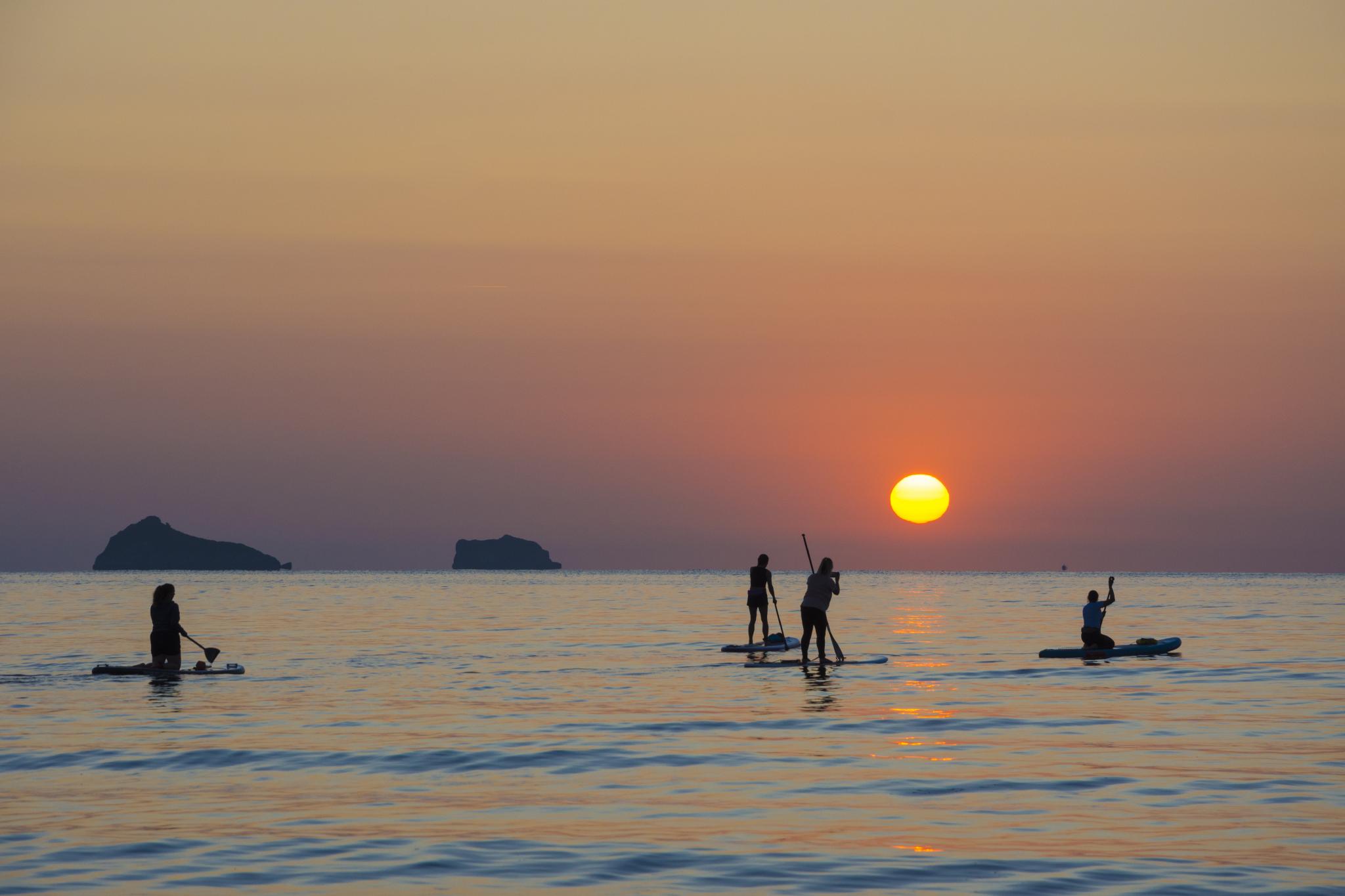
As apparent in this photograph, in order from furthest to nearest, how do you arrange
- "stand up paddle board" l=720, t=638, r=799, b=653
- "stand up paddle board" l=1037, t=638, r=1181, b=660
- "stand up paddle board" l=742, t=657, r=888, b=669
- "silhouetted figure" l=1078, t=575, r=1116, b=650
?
1. "stand up paddle board" l=720, t=638, r=799, b=653
2. "silhouetted figure" l=1078, t=575, r=1116, b=650
3. "stand up paddle board" l=1037, t=638, r=1181, b=660
4. "stand up paddle board" l=742, t=657, r=888, b=669

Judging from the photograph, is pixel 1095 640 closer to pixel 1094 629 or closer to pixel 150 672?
pixel 1094 629

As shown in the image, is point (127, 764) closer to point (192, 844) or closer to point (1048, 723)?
point (192, 844)

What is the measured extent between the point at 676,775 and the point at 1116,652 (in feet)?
70.7

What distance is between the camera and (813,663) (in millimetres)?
32938

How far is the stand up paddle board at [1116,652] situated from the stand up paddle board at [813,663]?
14.6 feet

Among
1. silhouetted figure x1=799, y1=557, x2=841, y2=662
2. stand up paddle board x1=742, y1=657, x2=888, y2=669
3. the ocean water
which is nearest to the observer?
the ocean water

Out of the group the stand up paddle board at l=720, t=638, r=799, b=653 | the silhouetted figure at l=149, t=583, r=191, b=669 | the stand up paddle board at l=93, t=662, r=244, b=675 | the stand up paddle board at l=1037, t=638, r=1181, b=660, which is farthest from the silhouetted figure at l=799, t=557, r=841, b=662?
the silhouetted figure at l=149, t=583, r=191, b=669

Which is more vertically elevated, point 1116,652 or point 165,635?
point 165,635

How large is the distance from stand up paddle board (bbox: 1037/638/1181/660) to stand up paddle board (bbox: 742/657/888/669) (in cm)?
446

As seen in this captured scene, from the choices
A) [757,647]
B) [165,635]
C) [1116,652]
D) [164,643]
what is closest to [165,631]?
[165,635]

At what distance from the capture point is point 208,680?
2948 cm

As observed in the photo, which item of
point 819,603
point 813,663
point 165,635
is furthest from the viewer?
point 813,663

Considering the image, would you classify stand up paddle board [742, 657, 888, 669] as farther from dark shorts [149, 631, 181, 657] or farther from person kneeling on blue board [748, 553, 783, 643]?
dark shorts [149, 631, 181, 657]

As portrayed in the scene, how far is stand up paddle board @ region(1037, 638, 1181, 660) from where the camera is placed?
34656mm
